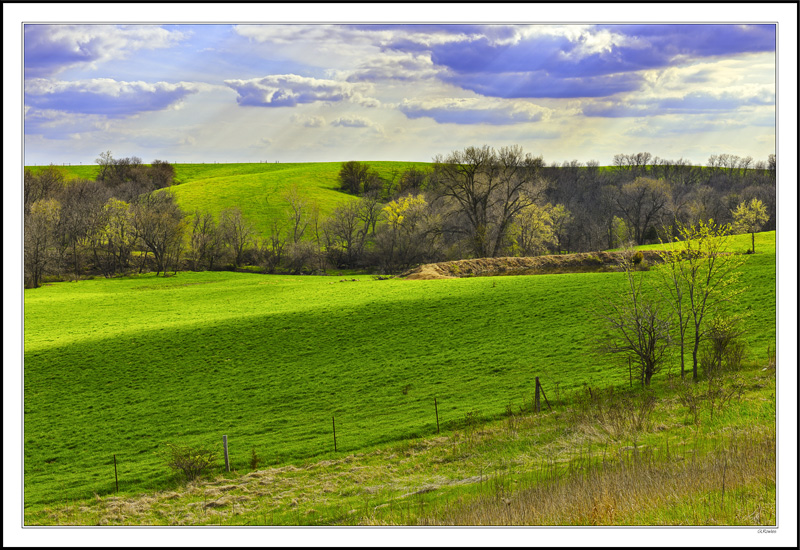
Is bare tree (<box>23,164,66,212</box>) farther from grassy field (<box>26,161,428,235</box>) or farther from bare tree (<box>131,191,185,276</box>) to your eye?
bare tree (<box>131,191,185,276</box>)

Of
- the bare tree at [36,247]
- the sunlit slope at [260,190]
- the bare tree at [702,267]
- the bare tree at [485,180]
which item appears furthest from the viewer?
the sunlit slope at [260,190]

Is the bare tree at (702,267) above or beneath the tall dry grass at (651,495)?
above

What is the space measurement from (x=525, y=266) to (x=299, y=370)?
4127cm

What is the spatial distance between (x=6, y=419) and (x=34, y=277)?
224 ft

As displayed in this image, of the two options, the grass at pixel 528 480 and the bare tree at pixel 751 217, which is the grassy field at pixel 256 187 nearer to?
the bare tree at pixel 751 217

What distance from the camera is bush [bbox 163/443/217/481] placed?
778 inches

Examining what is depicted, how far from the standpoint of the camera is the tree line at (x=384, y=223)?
78625mm

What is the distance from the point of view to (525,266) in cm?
6625

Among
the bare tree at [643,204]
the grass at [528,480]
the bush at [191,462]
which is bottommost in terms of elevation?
the bush at [191,462]

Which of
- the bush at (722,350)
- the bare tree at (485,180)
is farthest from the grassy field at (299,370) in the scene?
the bare tree at (485,180)

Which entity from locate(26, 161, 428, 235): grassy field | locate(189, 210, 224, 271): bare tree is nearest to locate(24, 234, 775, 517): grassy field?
locate(189, 210, 224, 271): bare tree

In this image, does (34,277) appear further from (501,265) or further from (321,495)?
(321,495)

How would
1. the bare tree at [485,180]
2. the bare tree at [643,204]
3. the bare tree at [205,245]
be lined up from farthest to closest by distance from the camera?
the bare tree at [643,204] < the bare tree at [205,245] < the bare tree at [485,180]

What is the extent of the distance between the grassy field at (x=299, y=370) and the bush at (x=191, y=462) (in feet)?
1.85
